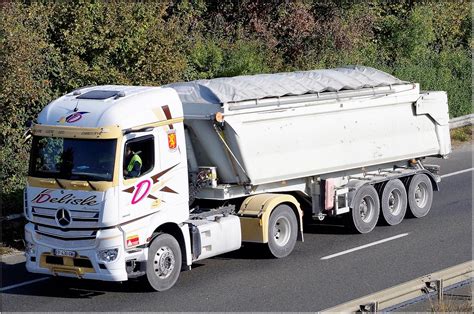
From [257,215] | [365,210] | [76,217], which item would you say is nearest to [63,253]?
[76,217]

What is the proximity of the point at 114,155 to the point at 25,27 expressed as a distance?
830cm

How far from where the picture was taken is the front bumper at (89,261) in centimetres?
1377

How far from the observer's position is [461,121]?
94.7ft

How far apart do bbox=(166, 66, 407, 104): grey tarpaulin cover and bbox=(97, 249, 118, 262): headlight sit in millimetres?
3209

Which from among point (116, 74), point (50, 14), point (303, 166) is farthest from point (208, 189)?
point (50, 14)

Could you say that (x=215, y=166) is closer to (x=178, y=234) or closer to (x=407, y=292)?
→ (x=178, y=234)

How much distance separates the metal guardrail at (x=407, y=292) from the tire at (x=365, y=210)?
5082 mm

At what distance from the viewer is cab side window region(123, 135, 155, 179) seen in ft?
46.3

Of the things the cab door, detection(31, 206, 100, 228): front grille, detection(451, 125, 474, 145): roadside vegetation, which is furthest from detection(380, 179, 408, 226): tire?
detection(451, 125, 474, 145): roadside vegetation

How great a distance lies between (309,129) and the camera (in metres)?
17.0

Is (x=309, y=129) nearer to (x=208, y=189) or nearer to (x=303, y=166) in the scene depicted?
(x=303, y=166)

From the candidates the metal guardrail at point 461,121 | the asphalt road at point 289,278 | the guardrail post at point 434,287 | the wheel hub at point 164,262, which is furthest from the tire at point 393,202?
the metal guardrail at point 461,121

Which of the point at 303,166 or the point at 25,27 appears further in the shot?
the point at 25,27

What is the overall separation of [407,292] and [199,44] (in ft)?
49.4
